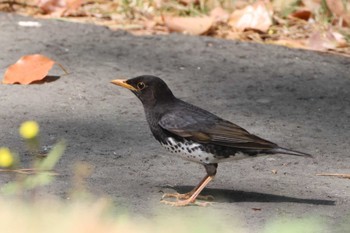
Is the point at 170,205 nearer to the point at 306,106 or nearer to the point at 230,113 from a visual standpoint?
the point at 230,113

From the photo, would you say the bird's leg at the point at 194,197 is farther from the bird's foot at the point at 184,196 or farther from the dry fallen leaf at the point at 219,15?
the dry fallen leaf at the point at 219,15

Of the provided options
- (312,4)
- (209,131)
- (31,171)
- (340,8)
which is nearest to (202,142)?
(209,131)

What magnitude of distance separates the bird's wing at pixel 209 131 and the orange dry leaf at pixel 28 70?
6.75 ft

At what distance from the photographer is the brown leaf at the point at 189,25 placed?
8.90 meters

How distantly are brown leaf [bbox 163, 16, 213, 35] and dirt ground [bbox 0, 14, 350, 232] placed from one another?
26cm

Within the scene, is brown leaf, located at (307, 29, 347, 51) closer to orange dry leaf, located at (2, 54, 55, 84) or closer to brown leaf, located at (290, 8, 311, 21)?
brown leaf, located at (290, 8, 311, 21)

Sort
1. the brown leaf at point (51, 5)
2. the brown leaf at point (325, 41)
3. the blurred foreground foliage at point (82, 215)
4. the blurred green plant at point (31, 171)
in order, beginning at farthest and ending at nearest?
the brown leaf at point (51, 5), the brown leaf at point (325, 41), the blurred green plant at point (31, 171), the blurred foreground foliage at point (82, 215)

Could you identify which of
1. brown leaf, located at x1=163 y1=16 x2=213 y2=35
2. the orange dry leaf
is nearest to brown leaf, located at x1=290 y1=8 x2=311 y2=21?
brown leaf, located at x1=163 y1=16 x2=213 y2=35

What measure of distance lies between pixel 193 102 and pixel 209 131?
201 centimetres

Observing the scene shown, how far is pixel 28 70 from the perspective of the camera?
7102 mm

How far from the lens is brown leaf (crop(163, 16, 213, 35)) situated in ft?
29.2

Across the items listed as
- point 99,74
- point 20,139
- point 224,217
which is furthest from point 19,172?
point 99,74

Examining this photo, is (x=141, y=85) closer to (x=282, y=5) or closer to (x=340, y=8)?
(x=340, y=8)

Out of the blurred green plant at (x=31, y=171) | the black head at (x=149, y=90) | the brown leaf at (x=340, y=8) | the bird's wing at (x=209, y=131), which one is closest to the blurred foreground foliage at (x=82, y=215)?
the blurred green plant at (x=31, y=171)
